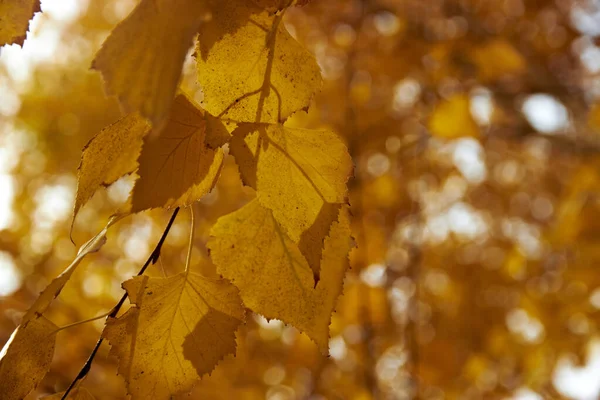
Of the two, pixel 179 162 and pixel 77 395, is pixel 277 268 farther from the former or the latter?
pixel 77 395

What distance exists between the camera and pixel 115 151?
438 millimetres

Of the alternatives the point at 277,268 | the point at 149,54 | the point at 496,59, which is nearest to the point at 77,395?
the point at 277,268

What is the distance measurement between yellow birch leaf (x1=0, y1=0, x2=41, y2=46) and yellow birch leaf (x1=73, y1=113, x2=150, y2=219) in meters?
0.13

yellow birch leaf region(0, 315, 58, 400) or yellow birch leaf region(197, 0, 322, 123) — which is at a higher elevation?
yellow birch leaf region(197, 0, 322, 123)

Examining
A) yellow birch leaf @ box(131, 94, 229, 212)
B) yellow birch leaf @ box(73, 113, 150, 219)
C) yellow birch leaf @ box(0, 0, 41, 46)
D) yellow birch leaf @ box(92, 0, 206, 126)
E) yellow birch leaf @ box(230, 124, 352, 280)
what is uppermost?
yellow birch leaf @ box(0, 0, 41, 46)

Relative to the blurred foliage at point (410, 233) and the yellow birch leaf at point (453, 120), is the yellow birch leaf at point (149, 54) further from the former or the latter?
the yellow birch leaf at point (453, 120)

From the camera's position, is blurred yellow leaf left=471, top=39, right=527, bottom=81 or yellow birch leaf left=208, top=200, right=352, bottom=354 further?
blurred yellow leaf left=471, top=39, right=527, bottom=81

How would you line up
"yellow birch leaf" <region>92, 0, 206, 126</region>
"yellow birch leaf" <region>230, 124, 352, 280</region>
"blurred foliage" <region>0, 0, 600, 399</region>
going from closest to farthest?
"yellow birch leaf" <region>92, 0, 206, 126</region> < "yellow birch leaf" <region>230, 124, 352, 280</region> < "blurred foliage" <region>0, 0, 600, 399</region>

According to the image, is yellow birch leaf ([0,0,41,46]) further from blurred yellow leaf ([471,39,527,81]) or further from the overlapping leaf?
blurred yellow leaf ([471,39,527,81])

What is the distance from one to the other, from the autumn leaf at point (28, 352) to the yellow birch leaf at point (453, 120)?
6.31ft

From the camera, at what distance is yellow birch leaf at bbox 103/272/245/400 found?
48 cm

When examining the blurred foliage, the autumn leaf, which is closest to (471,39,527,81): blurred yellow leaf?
the blurred foliage

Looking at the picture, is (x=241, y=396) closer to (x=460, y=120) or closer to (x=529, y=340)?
(x=460, y=120)

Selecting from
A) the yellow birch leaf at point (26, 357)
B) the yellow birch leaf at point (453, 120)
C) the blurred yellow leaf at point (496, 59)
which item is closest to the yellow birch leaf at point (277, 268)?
the yellow birch leaf at point (26, 357)
